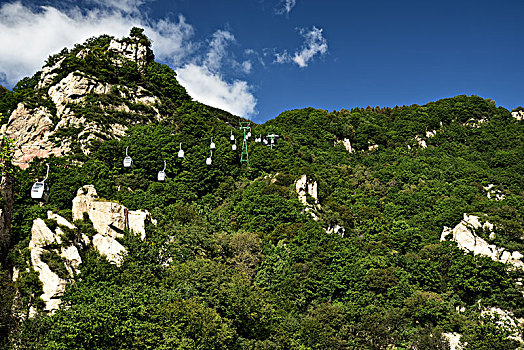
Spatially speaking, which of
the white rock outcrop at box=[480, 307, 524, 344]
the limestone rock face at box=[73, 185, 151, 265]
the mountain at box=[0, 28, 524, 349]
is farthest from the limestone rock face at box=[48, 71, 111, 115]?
the white rock outcrop at box=[480, 307, 524, 344]

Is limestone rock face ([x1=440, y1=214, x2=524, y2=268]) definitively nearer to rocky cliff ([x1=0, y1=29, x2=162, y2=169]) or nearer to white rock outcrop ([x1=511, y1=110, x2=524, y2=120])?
rocky cliff ([x1=0, y1=29, x2=162, y2=169])

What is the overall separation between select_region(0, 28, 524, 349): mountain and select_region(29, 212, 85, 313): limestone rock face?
10cm

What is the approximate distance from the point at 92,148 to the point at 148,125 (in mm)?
11884

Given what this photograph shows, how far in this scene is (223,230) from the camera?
47.0m

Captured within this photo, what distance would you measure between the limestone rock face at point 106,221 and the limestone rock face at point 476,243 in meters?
41.6

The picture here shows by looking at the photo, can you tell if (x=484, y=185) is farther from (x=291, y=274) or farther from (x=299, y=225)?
(x=291, y=274)

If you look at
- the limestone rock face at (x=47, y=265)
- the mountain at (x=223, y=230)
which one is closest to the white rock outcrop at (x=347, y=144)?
the mountain at (x=223, y=230)

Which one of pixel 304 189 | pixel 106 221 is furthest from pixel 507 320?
pixel 106 221

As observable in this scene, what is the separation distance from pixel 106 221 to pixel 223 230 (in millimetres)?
15059

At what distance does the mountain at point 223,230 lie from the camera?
28.7 meters

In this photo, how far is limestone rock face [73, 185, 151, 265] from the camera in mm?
34031

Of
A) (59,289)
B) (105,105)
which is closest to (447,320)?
(59,289)

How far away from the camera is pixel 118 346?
80.4 ft

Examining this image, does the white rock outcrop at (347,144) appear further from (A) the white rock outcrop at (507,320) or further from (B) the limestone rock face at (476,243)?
(A) the white rock outcrop at (507,320)
